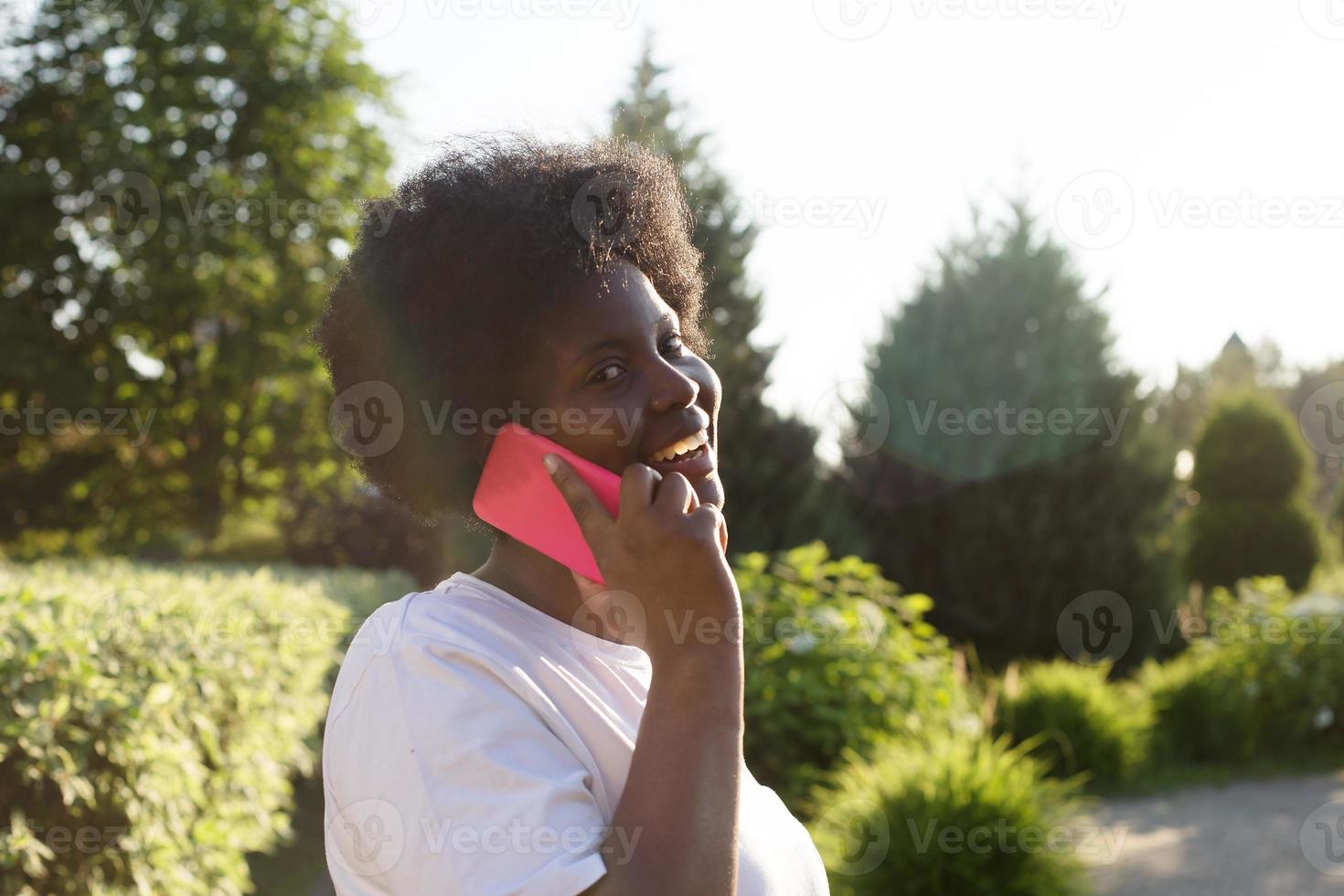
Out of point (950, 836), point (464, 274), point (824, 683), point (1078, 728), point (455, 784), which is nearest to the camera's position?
point (455, 784)

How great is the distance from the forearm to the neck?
336mm

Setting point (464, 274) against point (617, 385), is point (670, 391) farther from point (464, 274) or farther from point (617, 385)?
point (464, 274)

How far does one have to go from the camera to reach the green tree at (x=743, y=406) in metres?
11.4

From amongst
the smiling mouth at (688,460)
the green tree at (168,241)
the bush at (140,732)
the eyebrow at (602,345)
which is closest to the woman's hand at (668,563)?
the smiling mouth at (688,460)

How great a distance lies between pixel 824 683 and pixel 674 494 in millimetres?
5273

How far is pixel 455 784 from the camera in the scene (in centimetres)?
116

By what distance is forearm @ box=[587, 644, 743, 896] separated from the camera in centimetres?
116

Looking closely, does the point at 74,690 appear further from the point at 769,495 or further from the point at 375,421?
the point at 769,495

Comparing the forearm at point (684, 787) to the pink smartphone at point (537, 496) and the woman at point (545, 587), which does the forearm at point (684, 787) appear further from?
the pink smartphone at point (537, 496)

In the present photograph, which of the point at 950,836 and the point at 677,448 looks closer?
the point at 677,448

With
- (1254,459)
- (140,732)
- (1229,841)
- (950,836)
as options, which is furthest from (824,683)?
(1254,459)

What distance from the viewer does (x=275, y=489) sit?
59.6 feet

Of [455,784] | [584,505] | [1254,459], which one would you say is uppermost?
[1254,459]

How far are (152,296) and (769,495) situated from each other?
10090mm
